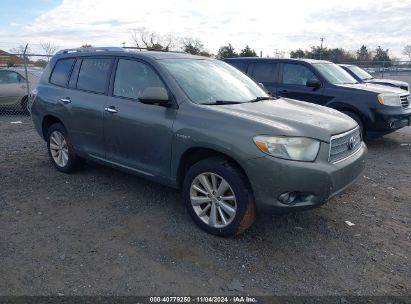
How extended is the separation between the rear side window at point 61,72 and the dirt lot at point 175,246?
144 cm

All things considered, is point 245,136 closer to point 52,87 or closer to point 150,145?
point 150,145

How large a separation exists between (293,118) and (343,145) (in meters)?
0.56

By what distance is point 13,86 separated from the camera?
11.4 meters

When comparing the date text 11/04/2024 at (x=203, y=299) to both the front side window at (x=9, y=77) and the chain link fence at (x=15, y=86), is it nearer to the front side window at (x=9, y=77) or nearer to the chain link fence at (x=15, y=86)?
the chain link fence at (x=15, y=86)

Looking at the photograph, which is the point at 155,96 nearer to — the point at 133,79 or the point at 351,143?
the point at 133,79

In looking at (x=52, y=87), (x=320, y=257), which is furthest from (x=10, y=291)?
(x=52, y=87)

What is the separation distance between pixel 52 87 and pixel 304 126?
3798 mm

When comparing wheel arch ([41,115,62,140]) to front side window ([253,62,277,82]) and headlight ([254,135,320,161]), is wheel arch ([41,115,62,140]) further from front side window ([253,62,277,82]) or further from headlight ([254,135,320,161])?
front side window ([253,62,277,82])

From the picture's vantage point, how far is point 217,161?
3596 millimetres

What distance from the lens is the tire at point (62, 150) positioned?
5.41 m

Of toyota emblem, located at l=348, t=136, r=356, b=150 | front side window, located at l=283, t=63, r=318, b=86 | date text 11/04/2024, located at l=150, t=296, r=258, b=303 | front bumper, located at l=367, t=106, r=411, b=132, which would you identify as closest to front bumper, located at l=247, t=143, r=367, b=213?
toyota emblem, located at l=348, t=136, r=356, b=150

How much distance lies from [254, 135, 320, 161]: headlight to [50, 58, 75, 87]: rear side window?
3289 mm

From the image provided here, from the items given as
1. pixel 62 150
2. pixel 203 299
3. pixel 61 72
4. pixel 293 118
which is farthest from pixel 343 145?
pixel 61 72

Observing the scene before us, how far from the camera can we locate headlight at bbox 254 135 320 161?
330 centimetres
